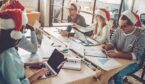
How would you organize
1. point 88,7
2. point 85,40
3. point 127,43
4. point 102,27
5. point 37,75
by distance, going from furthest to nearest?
point 88,7, point 102,27, point 85,40, point 127,43, point 37,75

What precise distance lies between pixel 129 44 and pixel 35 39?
1062mm

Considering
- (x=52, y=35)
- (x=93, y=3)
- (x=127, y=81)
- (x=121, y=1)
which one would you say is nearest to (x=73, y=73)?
(x=52, y=35)

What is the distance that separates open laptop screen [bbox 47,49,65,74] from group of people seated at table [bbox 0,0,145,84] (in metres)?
0.11

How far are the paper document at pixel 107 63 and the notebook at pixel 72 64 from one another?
0.20 meters

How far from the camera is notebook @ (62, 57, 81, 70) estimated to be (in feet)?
5.32

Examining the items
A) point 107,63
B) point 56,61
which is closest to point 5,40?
point 56,61

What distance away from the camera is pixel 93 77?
1602mm

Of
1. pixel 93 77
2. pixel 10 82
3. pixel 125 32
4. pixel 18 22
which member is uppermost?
pixel 18 22

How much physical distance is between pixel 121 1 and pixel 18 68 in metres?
3.18

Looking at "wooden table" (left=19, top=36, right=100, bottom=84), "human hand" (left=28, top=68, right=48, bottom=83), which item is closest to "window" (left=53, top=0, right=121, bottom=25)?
"wooden table" (left=19, top=36, right=100, bottom=84)

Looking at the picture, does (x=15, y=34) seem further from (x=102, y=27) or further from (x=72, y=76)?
(x=102, y=27)

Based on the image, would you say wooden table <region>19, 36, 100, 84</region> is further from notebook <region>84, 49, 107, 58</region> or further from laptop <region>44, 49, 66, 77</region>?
notebook <region>84, 49, 107, 58</region>

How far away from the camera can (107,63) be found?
71.9 inches

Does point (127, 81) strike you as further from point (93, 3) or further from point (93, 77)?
point (93, 3)
